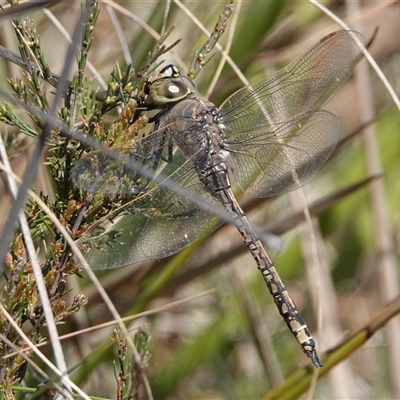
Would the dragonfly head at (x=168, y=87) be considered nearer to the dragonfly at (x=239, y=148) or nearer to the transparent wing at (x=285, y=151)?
the dragonfly at (x=239, y=148)

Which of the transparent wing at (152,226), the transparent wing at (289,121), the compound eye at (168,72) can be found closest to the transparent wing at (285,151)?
the transparent wing at (289,121)

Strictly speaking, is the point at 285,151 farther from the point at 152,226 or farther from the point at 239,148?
the point at 152,226

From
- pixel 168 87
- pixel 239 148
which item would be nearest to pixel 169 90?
pixel 168 87

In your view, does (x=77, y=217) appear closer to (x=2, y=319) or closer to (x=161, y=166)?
(x=2, y=319)

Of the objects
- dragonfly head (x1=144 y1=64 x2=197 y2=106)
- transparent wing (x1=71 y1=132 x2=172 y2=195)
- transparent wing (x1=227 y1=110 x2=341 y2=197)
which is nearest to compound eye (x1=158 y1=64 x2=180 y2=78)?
dragonfly head (x1=144 y1=64 x2=197 y2=106)

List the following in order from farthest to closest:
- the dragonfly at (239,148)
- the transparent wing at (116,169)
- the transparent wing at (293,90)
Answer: the transparent wing at (293,90)
the dragonfly at (239,148)
the transparent wing at (116,169)

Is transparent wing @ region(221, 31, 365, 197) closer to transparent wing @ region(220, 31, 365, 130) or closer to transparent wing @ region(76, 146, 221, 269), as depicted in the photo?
transparent wing @ region(220, 31, 365, 130)
